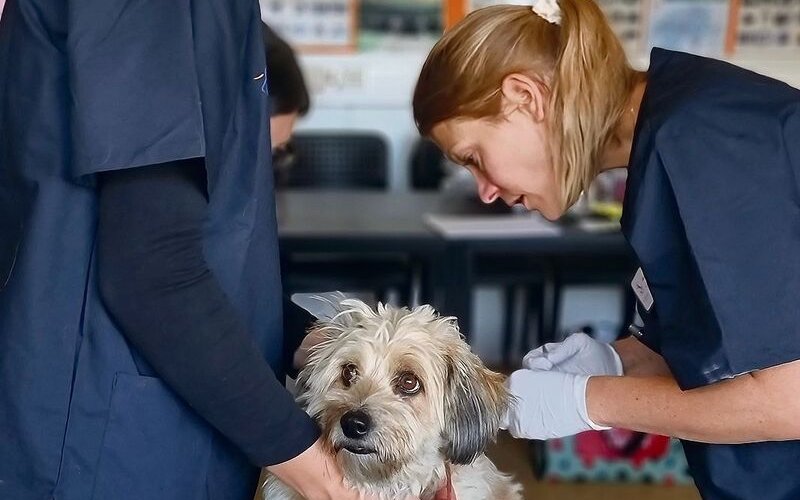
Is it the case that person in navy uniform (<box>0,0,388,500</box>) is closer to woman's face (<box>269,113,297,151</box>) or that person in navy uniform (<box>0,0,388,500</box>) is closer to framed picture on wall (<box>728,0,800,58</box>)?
woman's face (<box>269,113,297,151</box>)

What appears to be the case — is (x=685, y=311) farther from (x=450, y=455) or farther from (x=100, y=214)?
(x=100, y=214)

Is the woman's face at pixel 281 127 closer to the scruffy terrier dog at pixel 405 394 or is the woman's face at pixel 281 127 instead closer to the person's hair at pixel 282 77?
the person's hair at pixel 282 77

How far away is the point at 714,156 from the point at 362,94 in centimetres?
308

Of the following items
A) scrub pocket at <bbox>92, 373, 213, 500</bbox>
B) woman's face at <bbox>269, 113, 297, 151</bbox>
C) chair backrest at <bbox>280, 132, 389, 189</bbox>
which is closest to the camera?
scrub pocket at <bbox>92, 373, 213, 500</bbox>

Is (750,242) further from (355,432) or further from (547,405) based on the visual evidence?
(355,432)

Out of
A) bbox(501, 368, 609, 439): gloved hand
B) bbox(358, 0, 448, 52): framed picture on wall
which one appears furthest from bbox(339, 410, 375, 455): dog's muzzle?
bbox(358, 0, 448, 52): framed picture on wall

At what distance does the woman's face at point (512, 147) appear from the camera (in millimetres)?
1192

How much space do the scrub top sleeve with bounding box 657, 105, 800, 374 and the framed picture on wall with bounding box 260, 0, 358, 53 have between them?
10.3ft

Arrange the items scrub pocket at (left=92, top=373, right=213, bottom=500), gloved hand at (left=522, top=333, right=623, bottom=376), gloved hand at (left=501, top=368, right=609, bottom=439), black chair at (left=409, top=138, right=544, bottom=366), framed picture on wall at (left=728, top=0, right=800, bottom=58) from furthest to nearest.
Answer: framed picture on wall at (left=728, top=0, right=800, bottom=58)
black chair at (left=409, top=138, right=544, bottom=366)
gloved hand at (left=522, top=333, right=623, bottom=376)
gloved hand at (left=501, top=368, right=609, bottom=439)
scrub pocket at (left=92, top=373, right=213, bottom=500)

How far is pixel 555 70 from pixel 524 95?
52 mm

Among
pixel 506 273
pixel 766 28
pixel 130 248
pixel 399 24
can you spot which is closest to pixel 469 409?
pixel 130 248

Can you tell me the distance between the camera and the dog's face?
1334 millimetres

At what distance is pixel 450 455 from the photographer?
1377mm

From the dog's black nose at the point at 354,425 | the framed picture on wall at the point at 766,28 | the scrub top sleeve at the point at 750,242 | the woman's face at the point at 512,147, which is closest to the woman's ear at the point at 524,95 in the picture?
the woman's face at the point at 512,147
